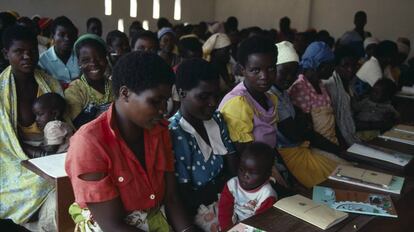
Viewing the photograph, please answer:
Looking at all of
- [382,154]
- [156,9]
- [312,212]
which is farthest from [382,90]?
[156,9]

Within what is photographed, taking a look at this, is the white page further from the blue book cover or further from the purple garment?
the blue book cover

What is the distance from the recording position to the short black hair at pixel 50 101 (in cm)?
258

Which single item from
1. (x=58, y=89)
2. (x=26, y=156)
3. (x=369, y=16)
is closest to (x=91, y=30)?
(x=58, y=89)

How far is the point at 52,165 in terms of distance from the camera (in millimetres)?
2156

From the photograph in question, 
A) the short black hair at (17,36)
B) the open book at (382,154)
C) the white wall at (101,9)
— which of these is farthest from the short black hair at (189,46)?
the white wall at (101,9)

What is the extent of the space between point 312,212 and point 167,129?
0.67 m

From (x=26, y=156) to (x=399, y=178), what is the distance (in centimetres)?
203

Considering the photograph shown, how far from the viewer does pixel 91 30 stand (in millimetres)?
5887

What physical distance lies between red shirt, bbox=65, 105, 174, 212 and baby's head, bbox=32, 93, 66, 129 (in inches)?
40.8

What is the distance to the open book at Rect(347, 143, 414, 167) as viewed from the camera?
2.37 metres

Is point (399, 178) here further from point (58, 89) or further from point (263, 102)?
point (58, 89)

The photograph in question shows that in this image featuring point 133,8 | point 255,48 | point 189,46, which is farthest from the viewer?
point 133,8

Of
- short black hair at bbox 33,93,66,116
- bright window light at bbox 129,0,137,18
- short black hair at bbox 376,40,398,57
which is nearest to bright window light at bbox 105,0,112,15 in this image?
bright window light at bbox 129,0,137,18

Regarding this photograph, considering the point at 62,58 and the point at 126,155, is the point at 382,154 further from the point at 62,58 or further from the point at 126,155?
the point at 62,58
